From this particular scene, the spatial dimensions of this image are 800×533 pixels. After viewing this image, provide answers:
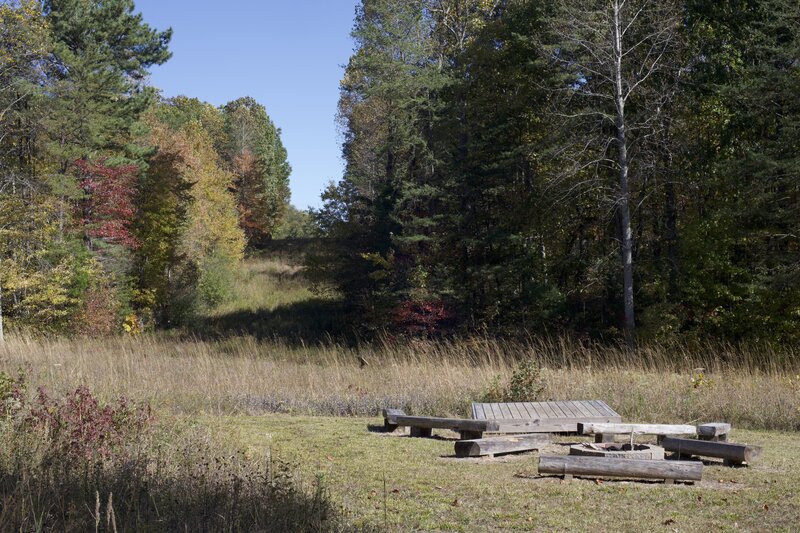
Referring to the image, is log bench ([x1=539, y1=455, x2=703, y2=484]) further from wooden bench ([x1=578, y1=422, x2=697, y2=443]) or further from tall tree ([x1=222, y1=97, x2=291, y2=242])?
tall tree ([x1=222, y1=97, x2=291, y2=242])

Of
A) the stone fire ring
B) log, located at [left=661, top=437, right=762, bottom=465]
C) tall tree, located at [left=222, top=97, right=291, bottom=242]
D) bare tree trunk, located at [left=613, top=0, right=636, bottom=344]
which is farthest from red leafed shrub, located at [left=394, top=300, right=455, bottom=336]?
tall tree, located at [left=222, top=97, right=291, bottom=242]

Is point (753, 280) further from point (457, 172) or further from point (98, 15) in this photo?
point (98, 15)

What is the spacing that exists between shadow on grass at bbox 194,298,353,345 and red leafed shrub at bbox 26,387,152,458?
23128 mm

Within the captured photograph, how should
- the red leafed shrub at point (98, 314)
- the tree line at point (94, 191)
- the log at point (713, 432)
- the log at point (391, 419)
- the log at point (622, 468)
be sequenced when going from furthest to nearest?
the red leafed shrub at point (98, 314) < the tree line at point (94, 191) < the log at point (391, 419) < the log at point (713, 432) < the log at point (622, 468)

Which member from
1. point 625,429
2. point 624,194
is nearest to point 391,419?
point 625,429

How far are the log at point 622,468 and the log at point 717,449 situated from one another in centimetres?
91

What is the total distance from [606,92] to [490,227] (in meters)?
6.41

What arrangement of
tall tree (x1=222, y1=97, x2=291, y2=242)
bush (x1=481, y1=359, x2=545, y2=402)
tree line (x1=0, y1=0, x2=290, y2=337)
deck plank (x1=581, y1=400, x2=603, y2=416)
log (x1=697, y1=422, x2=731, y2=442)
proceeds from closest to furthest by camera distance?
1. log (x1=697, y1=422, x2=731, y2=442)
2. deck plank (x1=581, y1=400, x2=603, y2=416)
3. bush (x1=481, y1=359, x2=545, y2=402)
4. tree line (x1=0, y1=0, x2=290, y2=337)
5. tall tree (x1=222, y1=97, x2=291, y2=242)

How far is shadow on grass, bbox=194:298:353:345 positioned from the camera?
32781mm

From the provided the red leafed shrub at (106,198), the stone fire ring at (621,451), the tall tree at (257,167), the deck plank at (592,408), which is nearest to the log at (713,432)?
the stone fire ring at (621,451)

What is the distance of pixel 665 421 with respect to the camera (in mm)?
10367

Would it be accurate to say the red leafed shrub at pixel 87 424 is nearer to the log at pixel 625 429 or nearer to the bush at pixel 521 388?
the log at pixel 625 429

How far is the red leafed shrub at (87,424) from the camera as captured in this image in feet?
21.2

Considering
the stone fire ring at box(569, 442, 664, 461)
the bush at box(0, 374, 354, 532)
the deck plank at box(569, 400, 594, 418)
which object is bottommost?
the stone fire ring at box(569, 442, 664, 461)
